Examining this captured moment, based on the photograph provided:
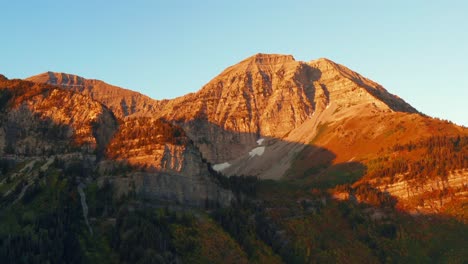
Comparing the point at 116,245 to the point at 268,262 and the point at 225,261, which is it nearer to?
the point at 225,261

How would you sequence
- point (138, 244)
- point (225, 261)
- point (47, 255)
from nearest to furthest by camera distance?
point (47, 255) < point (138, 244) < point (225, 261)

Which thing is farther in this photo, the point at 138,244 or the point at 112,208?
the point at 112,208

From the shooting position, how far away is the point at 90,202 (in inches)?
7810

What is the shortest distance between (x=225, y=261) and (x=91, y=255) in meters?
39.4

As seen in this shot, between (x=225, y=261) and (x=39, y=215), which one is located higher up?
(x=39, y=215)

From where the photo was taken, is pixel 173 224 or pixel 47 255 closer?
pixel 47 255

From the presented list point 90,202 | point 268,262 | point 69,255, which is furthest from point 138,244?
point 268,262

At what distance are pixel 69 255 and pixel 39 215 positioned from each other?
1822 cm

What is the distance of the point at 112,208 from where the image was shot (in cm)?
19725

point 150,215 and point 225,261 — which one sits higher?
point 150,215

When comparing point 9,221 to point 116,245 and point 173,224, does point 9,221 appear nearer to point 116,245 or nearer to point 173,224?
point 116,245

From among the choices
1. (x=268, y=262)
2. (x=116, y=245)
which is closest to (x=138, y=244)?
(x=116, y=245)

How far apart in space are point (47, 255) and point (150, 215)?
3927cm

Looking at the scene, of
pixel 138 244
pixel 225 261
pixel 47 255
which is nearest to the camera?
pixel 47 255
